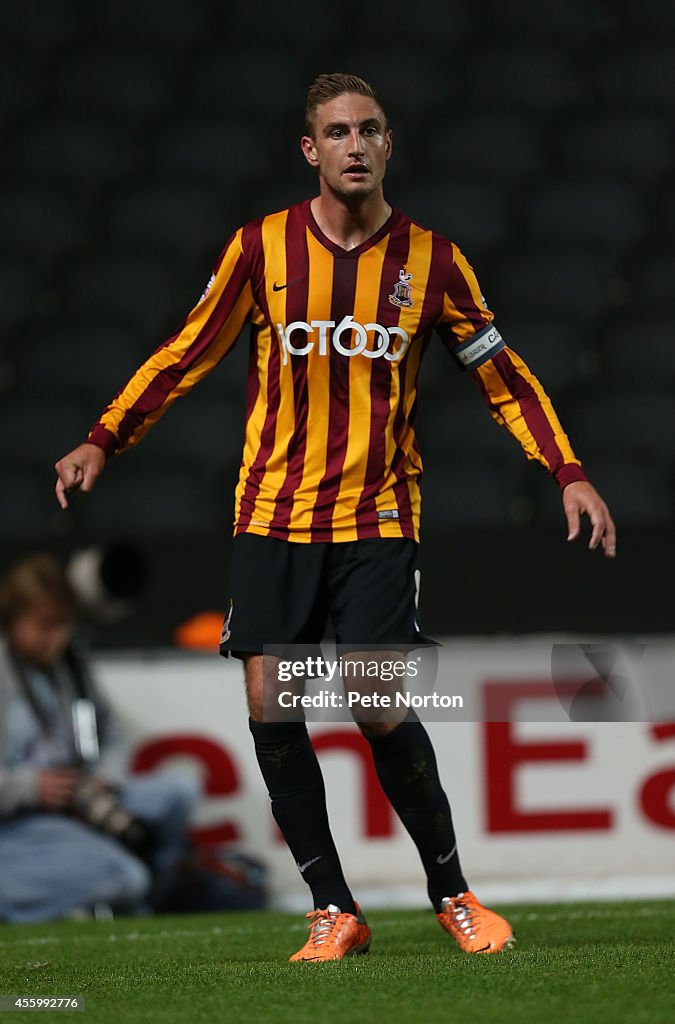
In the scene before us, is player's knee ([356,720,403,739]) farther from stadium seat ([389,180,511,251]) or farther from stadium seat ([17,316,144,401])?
stadium seat ([389,180,511,251])

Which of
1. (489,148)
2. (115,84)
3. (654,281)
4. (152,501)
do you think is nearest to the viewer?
(152,501)

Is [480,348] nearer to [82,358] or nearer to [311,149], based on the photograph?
[311,149]

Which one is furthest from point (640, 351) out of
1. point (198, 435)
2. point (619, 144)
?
point (198, 435)

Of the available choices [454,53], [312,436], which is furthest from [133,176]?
[312,436]

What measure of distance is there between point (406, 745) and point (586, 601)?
2592 mm

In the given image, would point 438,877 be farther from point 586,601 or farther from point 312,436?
point 586,601

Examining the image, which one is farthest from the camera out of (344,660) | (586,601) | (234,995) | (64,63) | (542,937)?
(64,63)

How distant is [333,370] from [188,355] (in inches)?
12.3

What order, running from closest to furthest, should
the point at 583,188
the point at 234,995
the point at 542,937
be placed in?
the point at 234,995, the point at 542,937, the point at 583,188

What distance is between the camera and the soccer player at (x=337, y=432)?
3.12 meters

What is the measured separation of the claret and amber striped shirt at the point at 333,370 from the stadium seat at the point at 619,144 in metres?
6.16

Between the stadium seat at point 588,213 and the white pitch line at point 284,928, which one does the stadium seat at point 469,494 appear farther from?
the white pitch line at point 284,928

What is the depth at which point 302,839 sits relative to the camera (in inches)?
125

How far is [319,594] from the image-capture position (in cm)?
317
